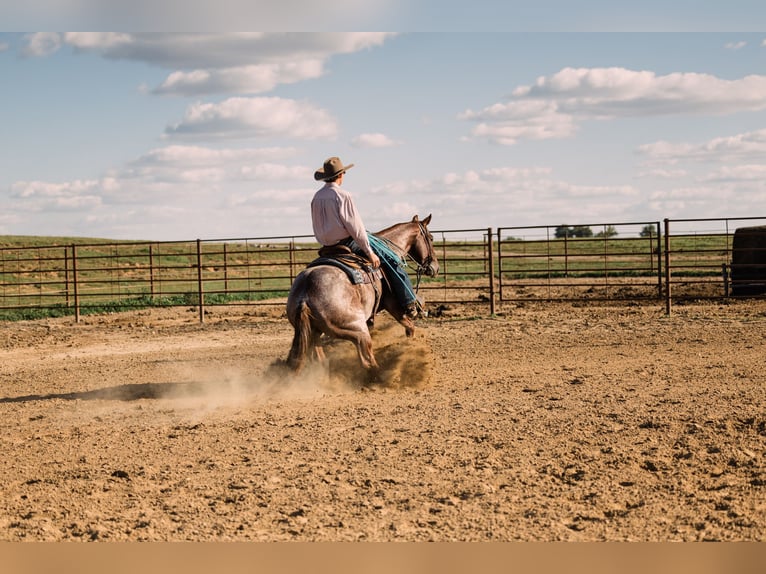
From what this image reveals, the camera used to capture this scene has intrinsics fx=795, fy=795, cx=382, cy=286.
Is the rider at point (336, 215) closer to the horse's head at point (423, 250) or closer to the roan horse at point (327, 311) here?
the roan horse at point (327, 311)

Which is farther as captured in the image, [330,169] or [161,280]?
[161,280]

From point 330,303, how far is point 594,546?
5801 millimetres

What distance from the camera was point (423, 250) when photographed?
9.02 meters

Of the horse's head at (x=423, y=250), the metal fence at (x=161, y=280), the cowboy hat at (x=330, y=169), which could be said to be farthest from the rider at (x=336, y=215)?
the metal fence at (x=161, y=280)

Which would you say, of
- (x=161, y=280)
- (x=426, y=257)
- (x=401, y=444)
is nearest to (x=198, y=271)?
(x=161, y=280)

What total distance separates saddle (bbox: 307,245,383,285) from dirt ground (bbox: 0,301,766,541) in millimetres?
942

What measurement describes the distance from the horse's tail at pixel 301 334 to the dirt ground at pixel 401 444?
293mm

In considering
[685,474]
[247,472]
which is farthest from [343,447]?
[685,474]

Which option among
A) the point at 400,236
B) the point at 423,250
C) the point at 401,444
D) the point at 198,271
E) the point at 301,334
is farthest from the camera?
the point at 198,271

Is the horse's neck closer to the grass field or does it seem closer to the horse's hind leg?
the horse's hind leg

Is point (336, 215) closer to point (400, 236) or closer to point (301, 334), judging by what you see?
point (301, 334)

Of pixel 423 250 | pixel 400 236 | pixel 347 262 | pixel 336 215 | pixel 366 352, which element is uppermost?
pixel 336 215

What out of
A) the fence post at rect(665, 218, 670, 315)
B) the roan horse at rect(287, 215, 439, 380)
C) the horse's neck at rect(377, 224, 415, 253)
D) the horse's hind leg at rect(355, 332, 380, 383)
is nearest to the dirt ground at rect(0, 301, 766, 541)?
the horse's hind leg at rect(355, 332, 380, 383)

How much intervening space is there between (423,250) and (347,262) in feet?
5.95
